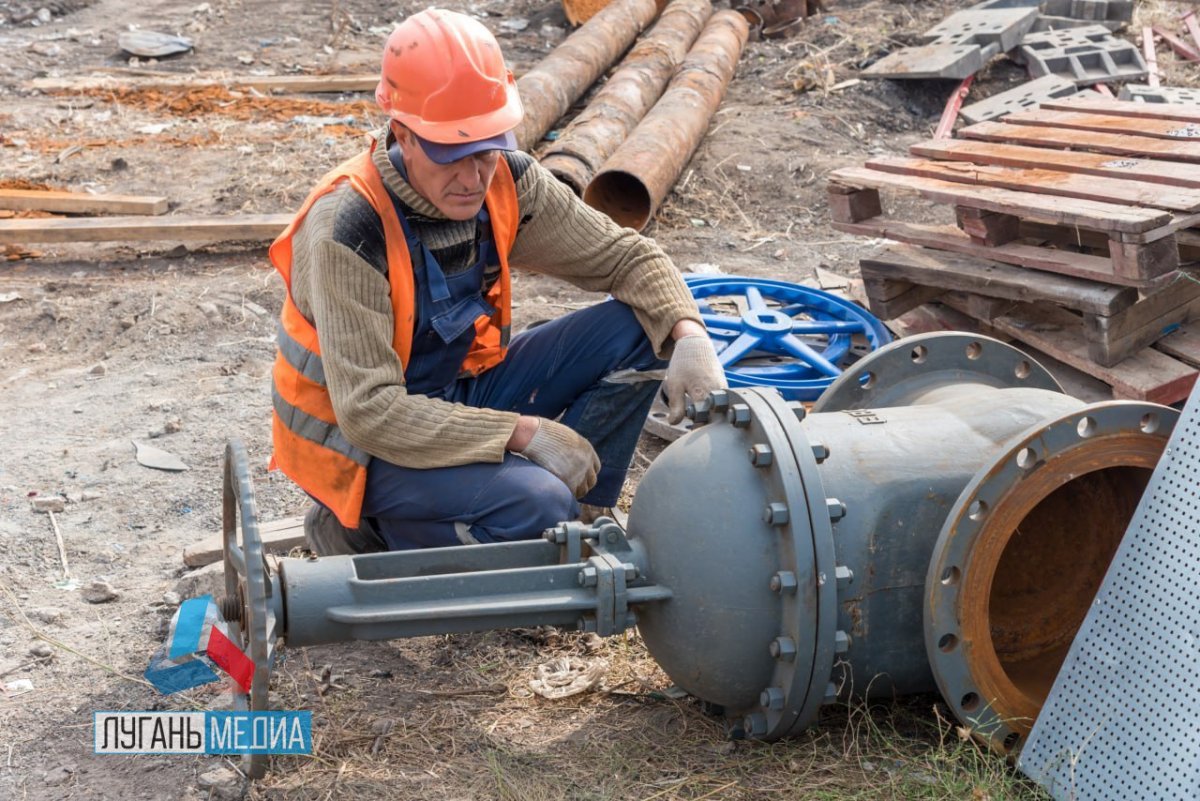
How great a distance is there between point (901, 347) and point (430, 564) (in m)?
1.30

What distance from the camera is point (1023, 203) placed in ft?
13.5

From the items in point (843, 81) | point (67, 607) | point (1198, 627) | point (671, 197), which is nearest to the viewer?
point (1198, 627)

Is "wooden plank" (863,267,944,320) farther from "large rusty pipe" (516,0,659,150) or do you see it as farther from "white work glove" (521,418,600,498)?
"large rusty pipe" (516,0,659,150)

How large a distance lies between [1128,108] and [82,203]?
5240mm

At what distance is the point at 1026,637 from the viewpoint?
2980 mm

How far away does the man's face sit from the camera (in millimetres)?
2926

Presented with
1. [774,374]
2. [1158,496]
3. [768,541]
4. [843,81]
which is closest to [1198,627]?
[1158,496]

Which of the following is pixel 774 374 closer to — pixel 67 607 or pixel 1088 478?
pixel 1088 478

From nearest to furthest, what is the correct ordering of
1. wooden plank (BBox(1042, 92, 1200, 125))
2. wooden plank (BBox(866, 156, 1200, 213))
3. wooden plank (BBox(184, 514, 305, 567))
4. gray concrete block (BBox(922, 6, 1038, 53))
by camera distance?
wooden plank (BBox(184, 514, 305, 567))
wooden plank (BBox(866, 156, 1200, 213))
wooden plank (BBox(1042, 92, 1200, 125))
gray concrete block (BBox(922, 6, 1038, 53))

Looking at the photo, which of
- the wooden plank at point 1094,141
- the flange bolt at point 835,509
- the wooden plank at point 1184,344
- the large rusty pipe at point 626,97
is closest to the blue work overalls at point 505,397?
the flange bolt at point 835,509

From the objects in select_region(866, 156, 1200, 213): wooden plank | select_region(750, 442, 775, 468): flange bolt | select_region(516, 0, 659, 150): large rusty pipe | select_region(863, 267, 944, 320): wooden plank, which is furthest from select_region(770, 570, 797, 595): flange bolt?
select_region(516, 0, 659, 150): large rusty pipe

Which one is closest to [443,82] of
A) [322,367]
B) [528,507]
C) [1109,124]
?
[322,367]

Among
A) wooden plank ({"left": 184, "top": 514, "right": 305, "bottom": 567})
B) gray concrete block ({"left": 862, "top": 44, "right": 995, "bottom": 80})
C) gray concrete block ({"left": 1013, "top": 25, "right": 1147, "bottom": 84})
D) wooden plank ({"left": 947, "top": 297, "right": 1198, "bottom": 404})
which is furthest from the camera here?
gray concrete block ({"left": 862, "top": 44, "right": 995, "bottom": 80})

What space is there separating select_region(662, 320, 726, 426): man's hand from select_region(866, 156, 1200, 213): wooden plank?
1645 millimetres
